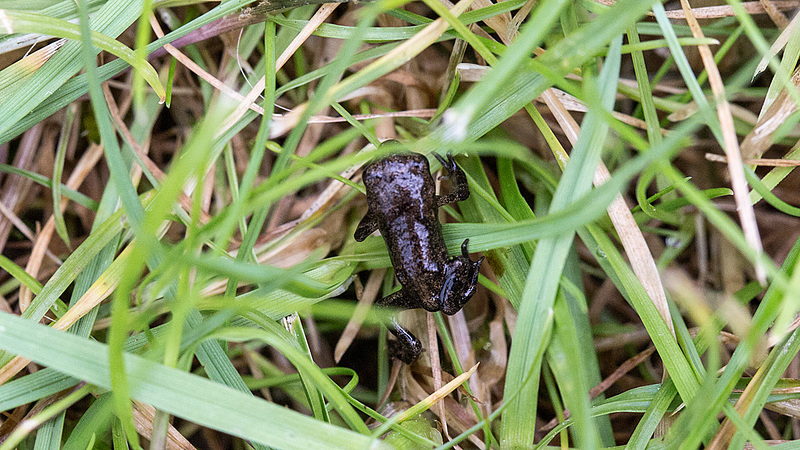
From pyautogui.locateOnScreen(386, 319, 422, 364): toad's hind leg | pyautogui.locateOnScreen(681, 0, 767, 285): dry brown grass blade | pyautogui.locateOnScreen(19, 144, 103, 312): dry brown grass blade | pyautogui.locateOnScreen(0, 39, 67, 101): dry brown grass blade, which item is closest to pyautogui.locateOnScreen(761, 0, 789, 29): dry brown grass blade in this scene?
pyautogui.locateOnScreen(681, 0, 767, 285): dry brown grass blade

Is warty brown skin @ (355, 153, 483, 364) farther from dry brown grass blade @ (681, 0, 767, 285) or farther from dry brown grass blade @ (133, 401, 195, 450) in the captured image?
dry brown grass blade @ (133, 401, 195, 450)

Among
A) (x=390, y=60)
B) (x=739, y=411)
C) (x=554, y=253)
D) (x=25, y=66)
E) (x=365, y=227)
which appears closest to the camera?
(x=390, y=60)

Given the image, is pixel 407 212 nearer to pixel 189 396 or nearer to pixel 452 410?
pixel 452 410

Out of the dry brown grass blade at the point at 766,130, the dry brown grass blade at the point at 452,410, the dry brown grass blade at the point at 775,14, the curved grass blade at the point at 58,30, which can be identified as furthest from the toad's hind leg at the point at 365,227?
the dry brown grass blade at the point at 775,14

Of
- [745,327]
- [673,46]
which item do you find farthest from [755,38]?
[745,327]

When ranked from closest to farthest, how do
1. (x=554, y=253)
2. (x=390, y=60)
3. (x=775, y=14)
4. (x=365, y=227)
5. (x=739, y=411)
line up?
(x=390, y=60), (x=554, y=253), (x=739, y=411), (x=775, y=14), (x=365, y=227)

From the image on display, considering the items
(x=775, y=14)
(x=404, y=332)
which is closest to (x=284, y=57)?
(x=404, y=332)

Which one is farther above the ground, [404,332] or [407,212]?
[407,212]

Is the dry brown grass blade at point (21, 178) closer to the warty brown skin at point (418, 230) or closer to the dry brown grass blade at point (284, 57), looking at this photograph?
the dry brown grass blade at point (284, 57)
